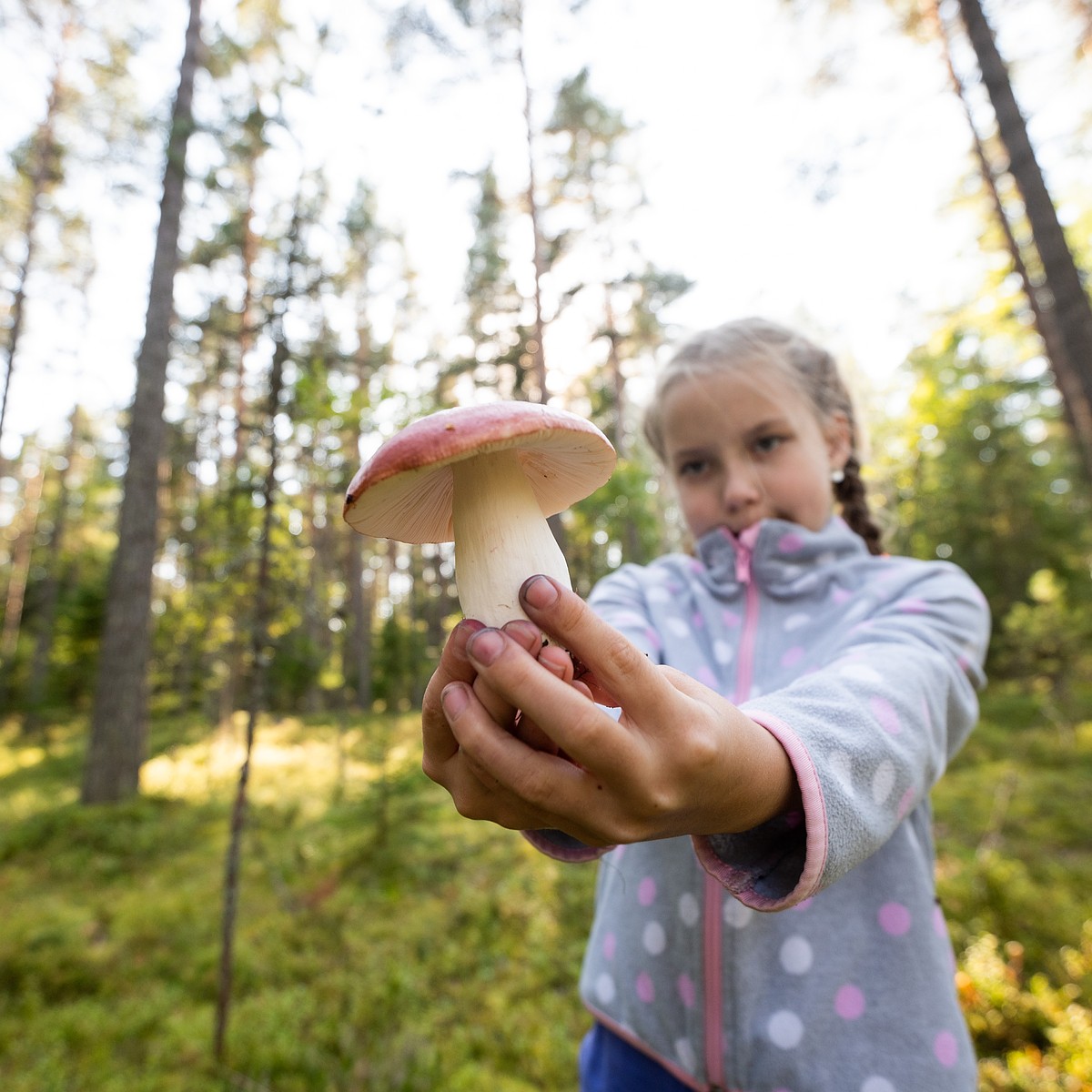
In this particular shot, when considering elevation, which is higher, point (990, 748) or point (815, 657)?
point (815, 657)

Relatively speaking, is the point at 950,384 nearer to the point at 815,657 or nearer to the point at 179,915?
the point at 815,657

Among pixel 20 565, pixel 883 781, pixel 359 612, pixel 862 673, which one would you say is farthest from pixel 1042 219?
pixel 20 565

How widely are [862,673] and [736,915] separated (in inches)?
25.3

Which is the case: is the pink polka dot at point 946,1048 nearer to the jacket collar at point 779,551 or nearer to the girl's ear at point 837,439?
the jacket collar at point 779,551

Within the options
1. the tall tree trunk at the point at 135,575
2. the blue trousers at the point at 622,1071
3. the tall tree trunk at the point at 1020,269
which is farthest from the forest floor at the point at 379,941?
the tall tree trunk at the point at 1020,269

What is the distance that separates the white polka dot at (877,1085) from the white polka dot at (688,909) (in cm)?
36

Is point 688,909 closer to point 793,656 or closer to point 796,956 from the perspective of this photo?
point 796,956

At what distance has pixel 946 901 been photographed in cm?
395

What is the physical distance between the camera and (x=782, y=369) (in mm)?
1639

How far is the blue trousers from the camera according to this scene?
1308mm

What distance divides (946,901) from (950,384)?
396 inches

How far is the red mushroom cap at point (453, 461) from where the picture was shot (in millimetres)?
779

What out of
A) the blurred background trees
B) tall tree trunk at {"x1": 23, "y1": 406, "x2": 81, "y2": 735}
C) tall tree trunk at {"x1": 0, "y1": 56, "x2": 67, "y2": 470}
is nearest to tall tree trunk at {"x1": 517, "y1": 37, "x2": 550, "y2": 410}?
the blurred background trees

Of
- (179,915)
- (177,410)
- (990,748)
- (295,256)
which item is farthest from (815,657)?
(177,410)
